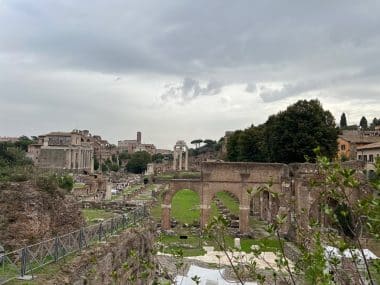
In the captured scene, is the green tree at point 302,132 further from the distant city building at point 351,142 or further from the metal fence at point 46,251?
the metal fence at point 46,251

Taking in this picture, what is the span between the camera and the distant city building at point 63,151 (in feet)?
361

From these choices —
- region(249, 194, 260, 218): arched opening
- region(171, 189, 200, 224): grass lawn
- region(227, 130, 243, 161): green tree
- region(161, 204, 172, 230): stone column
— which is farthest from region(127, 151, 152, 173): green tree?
region(161, 204, 172, 230): stone column

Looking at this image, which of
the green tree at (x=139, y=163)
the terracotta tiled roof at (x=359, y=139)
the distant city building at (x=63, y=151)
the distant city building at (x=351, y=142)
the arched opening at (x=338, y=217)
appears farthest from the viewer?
the green tree at (x=139, y=163)

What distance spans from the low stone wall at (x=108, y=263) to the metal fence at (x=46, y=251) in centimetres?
42

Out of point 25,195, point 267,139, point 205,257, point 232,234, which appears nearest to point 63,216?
point 25,195

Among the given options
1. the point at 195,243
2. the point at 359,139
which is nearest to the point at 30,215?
the point at 195,243

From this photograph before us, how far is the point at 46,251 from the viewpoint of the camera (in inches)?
396

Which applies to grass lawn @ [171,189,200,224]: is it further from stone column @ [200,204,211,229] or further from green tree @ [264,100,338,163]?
green tree @ [264,100,338,163]

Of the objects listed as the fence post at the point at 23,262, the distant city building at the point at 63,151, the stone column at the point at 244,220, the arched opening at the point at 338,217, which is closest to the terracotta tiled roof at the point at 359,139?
the stone column at the point at 244,220

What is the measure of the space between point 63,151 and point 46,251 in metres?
105

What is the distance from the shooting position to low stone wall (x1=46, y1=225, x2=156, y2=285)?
30.9 feet

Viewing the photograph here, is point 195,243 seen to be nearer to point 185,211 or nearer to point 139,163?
point 185,211

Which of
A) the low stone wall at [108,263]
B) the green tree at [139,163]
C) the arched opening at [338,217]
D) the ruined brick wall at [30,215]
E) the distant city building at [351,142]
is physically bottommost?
the low stone wall at [108,263]

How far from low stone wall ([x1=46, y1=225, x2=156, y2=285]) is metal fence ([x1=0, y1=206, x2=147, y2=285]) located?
0.42 m
